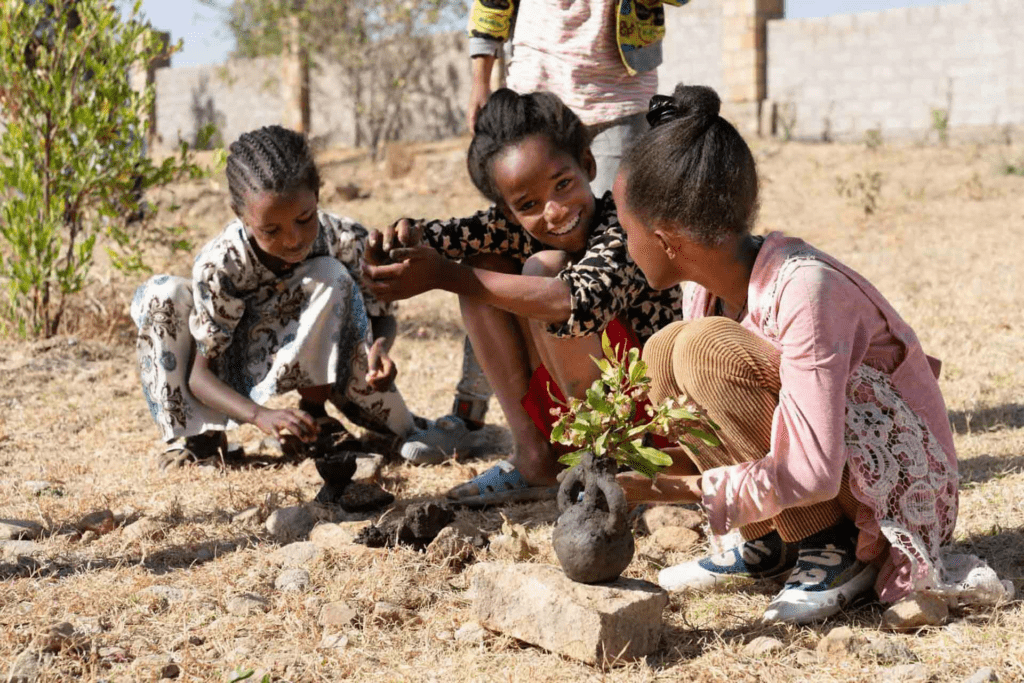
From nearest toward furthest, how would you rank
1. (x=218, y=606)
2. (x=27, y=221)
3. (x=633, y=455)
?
(x=633, y=455) → (x=218, y=606) → (x=27, y=221)

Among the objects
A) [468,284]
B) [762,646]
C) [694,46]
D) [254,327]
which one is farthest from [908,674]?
[694,46]

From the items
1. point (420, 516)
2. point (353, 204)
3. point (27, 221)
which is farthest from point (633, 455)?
point (353, 204)

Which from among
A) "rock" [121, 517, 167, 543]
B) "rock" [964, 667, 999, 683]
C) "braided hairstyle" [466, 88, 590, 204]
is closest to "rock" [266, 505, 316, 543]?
"rock" [121, 517, 167, 543]

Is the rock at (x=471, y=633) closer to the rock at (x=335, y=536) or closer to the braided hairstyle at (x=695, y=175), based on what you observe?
the rock at (x=335, y=536)

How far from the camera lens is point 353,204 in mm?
12156

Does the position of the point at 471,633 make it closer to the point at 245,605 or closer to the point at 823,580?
the point at 245,605

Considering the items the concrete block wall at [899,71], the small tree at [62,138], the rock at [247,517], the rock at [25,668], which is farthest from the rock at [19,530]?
the concrete block wall at [899,71]

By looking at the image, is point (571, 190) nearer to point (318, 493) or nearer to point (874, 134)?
point (318, 493)

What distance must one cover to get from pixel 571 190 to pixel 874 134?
32.8 feet

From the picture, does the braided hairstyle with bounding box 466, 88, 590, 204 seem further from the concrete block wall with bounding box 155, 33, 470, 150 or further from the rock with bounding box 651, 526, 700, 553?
the concrete block wall with bounding box 155, 33, 470, 150

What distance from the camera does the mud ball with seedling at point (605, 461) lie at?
7.48 ft

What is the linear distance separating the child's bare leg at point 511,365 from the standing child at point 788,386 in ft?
3.06

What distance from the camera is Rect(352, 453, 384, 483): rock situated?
153 inches

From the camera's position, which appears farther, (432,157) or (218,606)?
(432,157)
